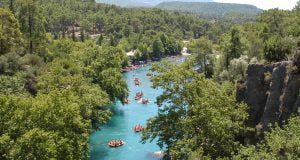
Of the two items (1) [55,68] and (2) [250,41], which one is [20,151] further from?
(2) [250,41]

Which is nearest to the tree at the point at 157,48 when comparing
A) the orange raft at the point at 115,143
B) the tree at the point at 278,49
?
the orange raft at the point at 115,143

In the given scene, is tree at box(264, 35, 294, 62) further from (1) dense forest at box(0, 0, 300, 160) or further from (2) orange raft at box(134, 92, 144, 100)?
(2) orange raft at box(134, 92, 144, 100)

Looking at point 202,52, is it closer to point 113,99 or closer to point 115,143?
point 113,99

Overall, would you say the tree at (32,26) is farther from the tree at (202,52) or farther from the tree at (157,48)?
the tree at (157,48)

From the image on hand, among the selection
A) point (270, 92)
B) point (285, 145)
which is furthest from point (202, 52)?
point (285, 145)

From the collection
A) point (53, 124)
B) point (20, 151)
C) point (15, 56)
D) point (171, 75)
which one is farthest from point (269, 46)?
point (15, 56)
